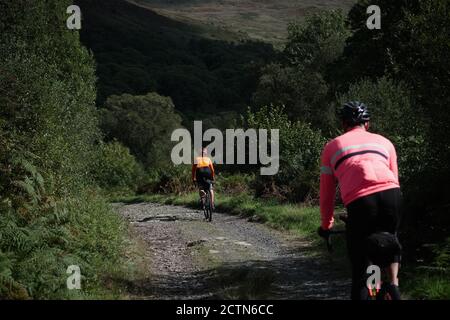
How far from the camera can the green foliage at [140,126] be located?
8679 cm

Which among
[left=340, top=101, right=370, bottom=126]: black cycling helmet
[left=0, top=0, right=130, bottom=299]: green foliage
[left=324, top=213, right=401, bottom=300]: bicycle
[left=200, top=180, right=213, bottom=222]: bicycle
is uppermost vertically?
[left=340, top=101, right=370, bottom=126]: black cycling helmet

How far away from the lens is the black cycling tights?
4805 mm

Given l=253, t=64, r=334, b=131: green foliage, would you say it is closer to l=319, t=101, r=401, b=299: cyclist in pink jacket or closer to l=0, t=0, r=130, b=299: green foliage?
l=0, t=0, r=130, b=299: green foliage

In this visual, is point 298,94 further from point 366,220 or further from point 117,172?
point 366,220

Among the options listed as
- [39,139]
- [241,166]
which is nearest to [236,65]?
[241,166]

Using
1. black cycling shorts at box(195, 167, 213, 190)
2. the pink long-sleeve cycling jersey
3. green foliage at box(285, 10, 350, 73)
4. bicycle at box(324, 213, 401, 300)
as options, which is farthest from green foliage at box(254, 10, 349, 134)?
bicycle at box(324, 213, 401, 300)

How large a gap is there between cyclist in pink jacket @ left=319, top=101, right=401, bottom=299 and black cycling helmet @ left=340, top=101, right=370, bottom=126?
0.40 ft

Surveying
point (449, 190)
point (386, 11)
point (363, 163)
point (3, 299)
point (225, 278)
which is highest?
point (386, 11)

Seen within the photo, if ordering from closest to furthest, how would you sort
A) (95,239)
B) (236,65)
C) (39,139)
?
(95,239), (39,139), (236,65)

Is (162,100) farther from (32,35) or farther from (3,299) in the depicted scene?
(3,299)

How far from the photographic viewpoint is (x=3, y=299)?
714 centimetres

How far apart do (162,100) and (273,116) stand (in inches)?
2679

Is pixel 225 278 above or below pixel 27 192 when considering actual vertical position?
below

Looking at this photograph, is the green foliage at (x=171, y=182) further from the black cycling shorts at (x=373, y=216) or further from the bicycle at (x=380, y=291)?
the black cycling shorts at (x=373, y=216)
